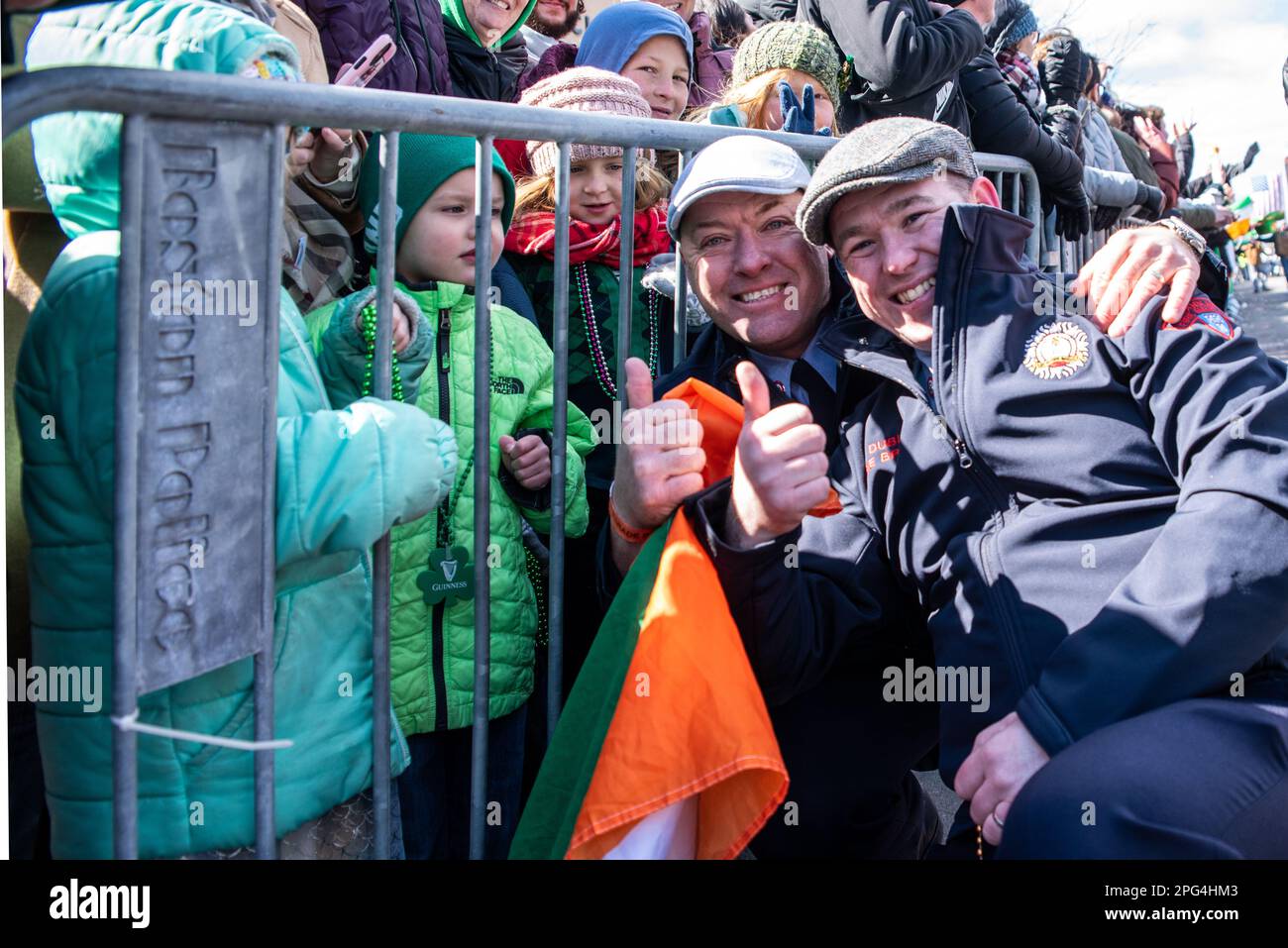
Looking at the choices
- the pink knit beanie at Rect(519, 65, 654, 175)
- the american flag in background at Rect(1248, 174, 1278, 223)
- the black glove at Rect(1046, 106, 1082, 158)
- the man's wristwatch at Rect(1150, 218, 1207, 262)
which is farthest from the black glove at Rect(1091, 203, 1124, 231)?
the american flag in background at Rect(1248, 174, 1278, 223)

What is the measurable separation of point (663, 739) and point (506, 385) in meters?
1.02

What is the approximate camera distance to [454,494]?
2.50m

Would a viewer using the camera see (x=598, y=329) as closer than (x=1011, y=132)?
Yes

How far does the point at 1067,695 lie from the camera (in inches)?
76.9

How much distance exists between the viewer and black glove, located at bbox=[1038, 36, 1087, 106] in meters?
5.74

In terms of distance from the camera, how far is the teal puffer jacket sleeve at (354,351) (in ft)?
7.44

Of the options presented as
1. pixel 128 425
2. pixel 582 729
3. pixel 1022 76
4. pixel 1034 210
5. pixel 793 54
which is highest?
pixel 1022 76

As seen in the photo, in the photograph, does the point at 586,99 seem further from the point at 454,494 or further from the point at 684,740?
the point at 684,740

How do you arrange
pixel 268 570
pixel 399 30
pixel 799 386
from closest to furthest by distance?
pixel 268 570, pixel 799 386, pixel 399 30

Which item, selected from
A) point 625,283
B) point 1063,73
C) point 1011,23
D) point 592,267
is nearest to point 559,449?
point 625,283

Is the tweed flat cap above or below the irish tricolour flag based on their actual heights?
above

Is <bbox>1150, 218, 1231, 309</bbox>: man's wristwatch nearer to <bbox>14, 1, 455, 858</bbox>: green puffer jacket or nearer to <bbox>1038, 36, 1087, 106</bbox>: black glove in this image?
<bbox>14, 1, 455, 858</bbox>: green puffer jacket

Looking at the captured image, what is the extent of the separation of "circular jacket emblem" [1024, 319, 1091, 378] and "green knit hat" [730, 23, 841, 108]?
1.86 metres
